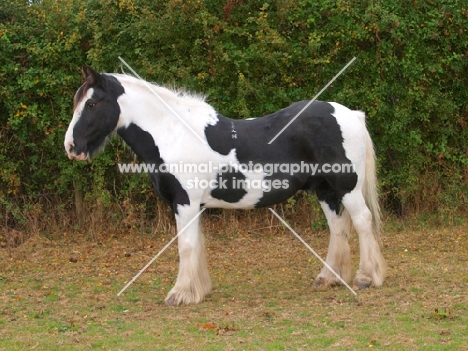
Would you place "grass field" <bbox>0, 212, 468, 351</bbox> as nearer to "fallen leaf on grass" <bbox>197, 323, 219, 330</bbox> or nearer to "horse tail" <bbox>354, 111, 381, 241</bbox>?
"fallen leaf on grass" <bbox>197, 323, 219, 330</bbox>

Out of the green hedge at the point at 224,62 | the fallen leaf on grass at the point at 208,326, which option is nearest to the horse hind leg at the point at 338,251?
the fallen leaf on grass at the point at 208,326

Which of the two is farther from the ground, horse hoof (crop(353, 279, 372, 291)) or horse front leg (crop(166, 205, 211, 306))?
horse front leg (crop(166, 205, 211, 306))

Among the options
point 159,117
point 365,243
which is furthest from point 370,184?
point 159,117

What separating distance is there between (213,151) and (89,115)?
1179 mm

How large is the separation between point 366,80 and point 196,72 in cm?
244

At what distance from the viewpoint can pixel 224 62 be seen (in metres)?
9.38

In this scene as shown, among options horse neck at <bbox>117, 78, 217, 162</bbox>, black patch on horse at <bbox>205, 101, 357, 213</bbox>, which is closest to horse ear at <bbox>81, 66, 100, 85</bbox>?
horse neck at <bbox>117, 78, 217, 162</bbox>

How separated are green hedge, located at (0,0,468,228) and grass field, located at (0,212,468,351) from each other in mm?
1001

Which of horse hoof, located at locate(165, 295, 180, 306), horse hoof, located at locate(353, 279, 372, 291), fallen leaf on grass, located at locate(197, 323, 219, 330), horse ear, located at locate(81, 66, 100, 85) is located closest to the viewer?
fallen leaf on grass, located at locate(197, 323, 219, 330)

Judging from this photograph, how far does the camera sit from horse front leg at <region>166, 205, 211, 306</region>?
244 inches

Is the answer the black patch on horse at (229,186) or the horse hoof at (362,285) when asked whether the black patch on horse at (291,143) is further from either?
the horse hoof at (362,285)

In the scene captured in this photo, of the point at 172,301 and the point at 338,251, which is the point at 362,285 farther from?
the point at 172,301

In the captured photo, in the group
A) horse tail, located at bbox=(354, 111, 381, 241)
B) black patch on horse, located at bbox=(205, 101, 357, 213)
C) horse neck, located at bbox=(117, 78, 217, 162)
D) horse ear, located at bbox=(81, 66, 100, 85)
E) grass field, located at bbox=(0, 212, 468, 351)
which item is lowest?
grass field, located at bbox=(0, 212, 468, 351)

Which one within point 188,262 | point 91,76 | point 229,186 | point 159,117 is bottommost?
point 188,262
